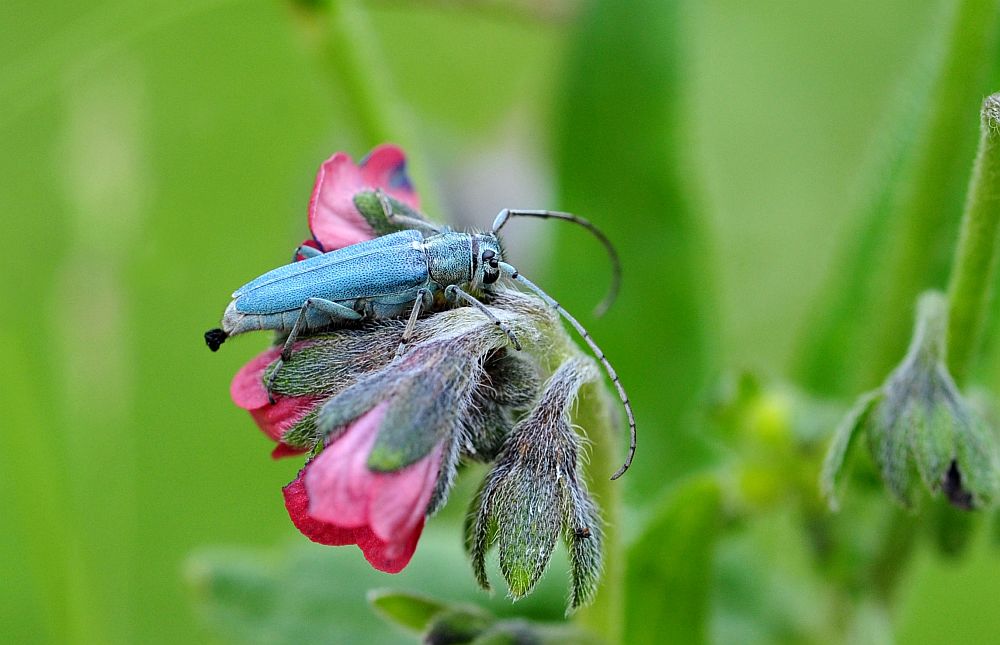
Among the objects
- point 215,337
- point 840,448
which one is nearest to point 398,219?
point 215,337

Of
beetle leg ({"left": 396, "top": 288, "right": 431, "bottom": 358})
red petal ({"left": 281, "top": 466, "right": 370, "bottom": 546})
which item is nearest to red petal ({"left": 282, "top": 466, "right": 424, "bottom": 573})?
Answer: red petal ({"left": 281, "top": 466, "right": 370, "bottom": 546})

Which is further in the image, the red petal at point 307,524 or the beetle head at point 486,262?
the beetle head at point 486,262

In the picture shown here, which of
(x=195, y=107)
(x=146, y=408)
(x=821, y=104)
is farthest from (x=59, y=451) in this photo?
(x=821, y=104)

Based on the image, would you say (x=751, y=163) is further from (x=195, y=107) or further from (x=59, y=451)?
(x=59, y=451)

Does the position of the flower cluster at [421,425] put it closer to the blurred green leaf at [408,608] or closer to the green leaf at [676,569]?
the blurred green leaf at [408,608]

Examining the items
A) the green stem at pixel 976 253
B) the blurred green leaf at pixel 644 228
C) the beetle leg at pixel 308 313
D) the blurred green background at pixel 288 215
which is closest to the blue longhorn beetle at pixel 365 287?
the beetle leg at pixel 308 313
